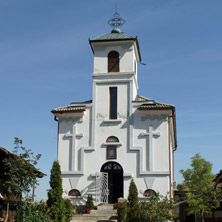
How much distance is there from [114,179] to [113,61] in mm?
8694

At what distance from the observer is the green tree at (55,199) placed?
821 inches

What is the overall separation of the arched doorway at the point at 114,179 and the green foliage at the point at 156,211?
6.53 meters

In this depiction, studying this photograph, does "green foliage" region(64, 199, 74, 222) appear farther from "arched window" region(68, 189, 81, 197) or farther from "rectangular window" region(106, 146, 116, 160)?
"rectangular window" region(106, 146, 116, 160)

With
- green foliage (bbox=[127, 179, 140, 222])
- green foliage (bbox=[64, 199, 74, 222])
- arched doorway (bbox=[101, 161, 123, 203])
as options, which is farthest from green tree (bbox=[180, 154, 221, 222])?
green foliage (bbox=[64, 199, 74, 222])

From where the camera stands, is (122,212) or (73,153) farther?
(73,153)

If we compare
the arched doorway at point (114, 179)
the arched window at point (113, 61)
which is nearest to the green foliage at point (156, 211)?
the arched doorway at point (114, 179)

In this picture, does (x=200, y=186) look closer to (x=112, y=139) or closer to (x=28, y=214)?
(x=112, y=139)

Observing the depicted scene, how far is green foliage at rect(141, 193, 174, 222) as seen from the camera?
19.6 metres

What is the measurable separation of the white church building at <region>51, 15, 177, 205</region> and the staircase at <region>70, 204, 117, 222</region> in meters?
1.62

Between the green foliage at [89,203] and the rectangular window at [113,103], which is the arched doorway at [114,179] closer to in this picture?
the green foliage at [89,203]

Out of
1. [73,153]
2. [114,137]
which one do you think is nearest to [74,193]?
[73,153]

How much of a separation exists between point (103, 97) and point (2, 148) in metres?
10.7

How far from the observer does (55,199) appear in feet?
69.5

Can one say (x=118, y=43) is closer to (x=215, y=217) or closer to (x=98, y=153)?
(x=98, y=153)
